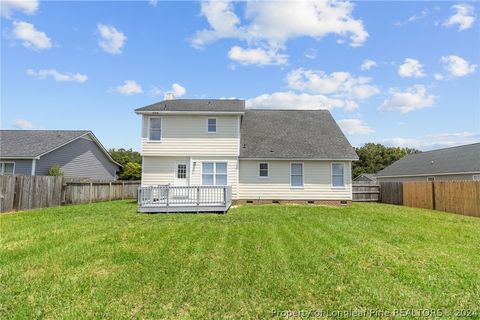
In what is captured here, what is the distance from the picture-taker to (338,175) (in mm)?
17969

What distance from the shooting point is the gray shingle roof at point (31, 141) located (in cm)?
2020

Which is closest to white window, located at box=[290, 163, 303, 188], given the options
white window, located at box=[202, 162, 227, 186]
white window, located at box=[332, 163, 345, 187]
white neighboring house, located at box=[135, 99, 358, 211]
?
white neighboring house, located at box=[135, 99, 358, 211]

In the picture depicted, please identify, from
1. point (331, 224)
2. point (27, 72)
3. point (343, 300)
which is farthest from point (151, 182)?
point (343, 300)

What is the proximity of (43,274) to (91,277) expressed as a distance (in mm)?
906

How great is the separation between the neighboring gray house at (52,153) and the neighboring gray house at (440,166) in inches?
1216

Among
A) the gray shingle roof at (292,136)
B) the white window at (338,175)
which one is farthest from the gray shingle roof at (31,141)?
the white window at (338,175)

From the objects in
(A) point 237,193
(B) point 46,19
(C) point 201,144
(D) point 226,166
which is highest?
(B) point 46,19

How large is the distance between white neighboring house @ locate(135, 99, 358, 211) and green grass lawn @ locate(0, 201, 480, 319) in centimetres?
818

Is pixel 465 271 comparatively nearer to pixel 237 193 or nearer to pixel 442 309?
pixel 442 309

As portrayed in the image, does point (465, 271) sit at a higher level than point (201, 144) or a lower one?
lower

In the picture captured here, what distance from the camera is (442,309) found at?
3.90 metres

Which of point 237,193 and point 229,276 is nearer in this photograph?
point 229,276

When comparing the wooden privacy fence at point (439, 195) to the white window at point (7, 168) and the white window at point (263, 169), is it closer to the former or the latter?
the white window at point (263, 169)

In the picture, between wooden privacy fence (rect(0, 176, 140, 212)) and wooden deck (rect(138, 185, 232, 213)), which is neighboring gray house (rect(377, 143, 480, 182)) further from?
wooden privacy fence (rect(0, 176, 140, 212))
